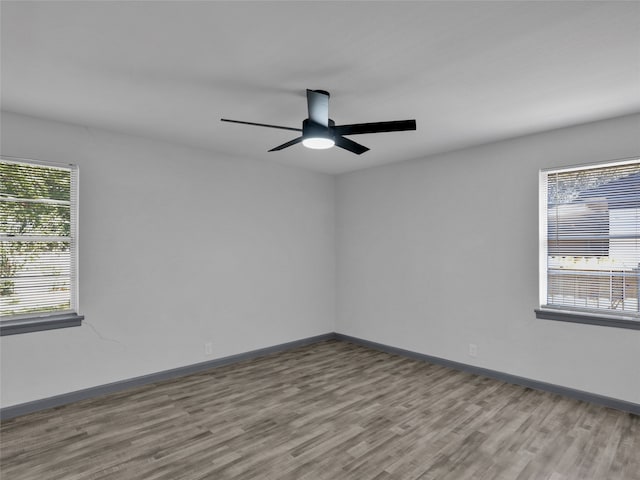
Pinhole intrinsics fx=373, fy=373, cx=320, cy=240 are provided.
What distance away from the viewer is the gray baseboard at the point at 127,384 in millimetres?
3150

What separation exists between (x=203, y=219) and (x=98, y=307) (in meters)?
1.41

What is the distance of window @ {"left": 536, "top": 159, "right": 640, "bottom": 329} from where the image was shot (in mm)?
3307

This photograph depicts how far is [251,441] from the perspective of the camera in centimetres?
273

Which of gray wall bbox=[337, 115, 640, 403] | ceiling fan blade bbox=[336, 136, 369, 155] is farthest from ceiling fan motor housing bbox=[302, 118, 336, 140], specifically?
gray wall bbox=[337, 115, 640, 403]

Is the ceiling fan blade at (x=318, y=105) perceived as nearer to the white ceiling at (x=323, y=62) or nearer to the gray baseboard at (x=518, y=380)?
the white ceiling at (x=323, y=62)

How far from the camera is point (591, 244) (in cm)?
352

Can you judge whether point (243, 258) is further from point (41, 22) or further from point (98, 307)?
point (41, 22)

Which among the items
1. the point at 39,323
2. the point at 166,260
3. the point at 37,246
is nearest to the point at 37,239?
the point at 37,246

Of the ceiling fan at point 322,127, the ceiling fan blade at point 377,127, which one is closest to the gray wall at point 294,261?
the ceiling fan at point 322,127

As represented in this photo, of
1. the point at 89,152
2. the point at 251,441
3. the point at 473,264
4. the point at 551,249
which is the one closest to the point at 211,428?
the point at 251,441

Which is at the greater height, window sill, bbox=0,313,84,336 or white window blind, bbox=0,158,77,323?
white window blind, bbox=0,158,77,323

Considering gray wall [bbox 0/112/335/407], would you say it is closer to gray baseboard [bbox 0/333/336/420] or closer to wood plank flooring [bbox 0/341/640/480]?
gray baseboard [bbox 0/333/336/420]

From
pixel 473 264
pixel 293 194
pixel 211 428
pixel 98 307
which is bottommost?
pixel 211 428

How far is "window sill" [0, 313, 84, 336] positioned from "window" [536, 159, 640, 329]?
14.7 ft
